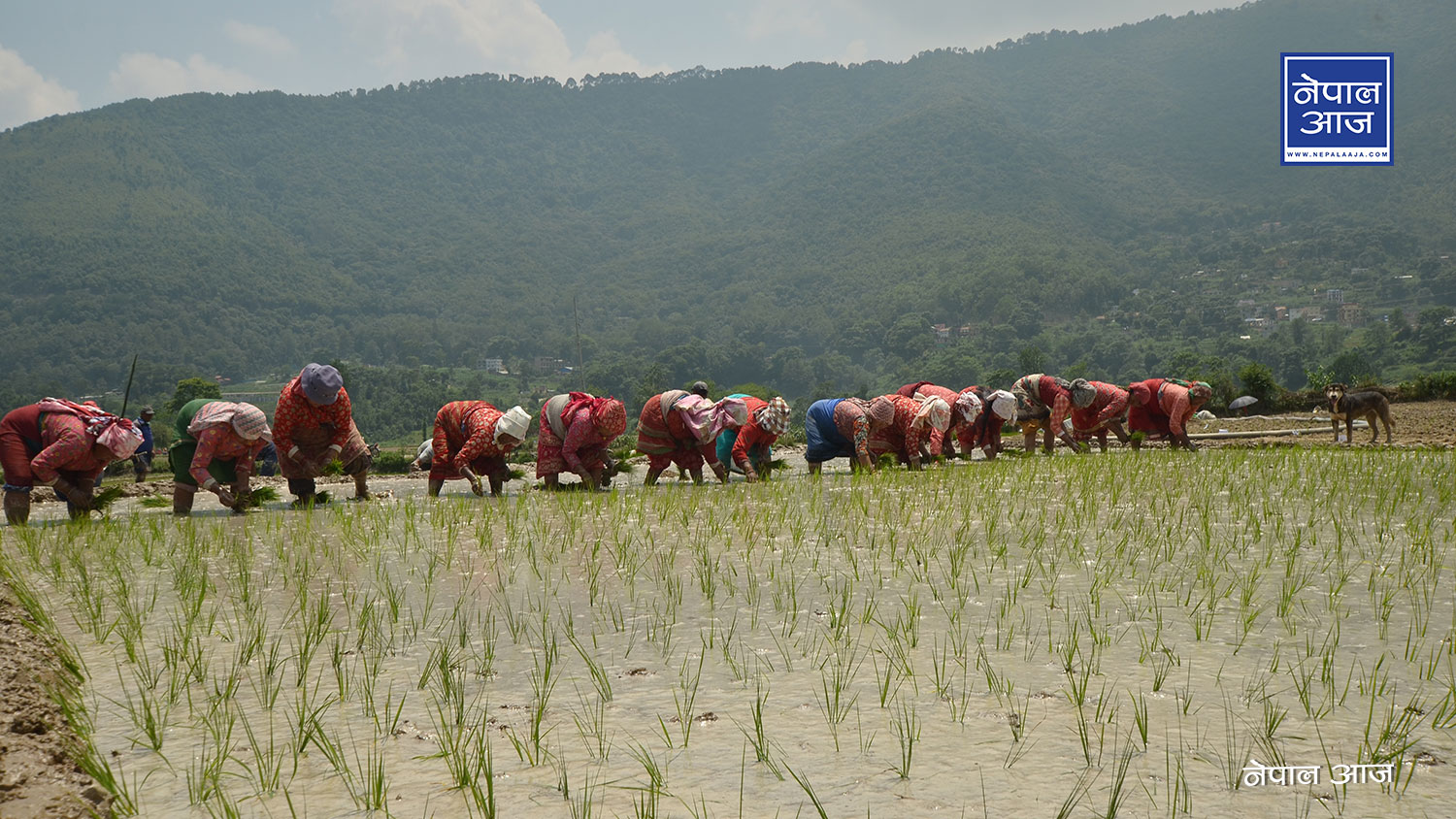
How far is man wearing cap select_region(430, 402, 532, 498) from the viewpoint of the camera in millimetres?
11172

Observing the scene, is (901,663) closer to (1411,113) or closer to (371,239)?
(371,239)

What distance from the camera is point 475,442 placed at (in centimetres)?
1112

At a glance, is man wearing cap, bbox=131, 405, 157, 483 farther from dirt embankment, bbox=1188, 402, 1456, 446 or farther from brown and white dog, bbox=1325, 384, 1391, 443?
brown and white dog, bbox=1325, 384, 1391, 443

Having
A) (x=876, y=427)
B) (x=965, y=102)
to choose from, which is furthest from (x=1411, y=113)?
(x=876, y=427)

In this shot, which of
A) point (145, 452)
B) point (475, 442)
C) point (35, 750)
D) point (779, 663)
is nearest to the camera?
point (35, 750)

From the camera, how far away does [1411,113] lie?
128625 millimetres

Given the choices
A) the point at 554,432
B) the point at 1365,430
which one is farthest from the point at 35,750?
the point at 1365,430

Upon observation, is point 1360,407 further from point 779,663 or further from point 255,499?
point 255,499

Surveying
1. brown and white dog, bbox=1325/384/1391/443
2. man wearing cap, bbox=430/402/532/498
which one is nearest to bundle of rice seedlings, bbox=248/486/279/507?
man wearing cap, bbox=430/402/532/498

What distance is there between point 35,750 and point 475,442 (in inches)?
307

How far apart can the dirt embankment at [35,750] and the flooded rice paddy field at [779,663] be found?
0.42 ft

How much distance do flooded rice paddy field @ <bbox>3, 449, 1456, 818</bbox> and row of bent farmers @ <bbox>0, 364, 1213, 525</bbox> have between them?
72.9 inches

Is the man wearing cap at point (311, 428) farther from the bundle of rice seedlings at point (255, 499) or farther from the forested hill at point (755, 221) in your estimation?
the forested hill at point (755, 221)

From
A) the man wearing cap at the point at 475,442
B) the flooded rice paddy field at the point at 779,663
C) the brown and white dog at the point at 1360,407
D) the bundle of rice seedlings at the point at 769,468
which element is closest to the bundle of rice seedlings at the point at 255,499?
the man wearing cap at the point at 475,442
